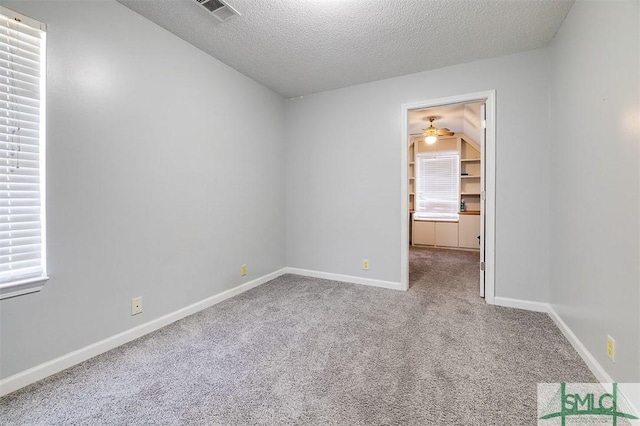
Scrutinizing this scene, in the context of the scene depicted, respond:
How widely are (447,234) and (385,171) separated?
132 inches

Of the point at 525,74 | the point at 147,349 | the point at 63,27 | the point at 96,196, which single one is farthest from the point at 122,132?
the point at 525,74

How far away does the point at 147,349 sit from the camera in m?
1.96

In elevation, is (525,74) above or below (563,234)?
above

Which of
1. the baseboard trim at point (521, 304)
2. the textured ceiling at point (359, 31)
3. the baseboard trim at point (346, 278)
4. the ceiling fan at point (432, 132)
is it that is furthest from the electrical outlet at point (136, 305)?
the ceiling fan at point (432, 132)

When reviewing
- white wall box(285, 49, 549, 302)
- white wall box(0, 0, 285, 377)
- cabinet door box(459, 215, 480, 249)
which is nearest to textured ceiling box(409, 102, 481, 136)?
white wall box(285, 49, 549, 302)

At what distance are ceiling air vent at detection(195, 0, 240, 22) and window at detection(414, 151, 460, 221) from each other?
5.20 m

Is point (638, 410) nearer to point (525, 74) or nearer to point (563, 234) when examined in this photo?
point (563, 234)

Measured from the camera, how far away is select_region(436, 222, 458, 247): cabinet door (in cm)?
574

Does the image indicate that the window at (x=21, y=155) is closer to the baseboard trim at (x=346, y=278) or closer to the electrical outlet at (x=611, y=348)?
the baseboard trim at (x=346, y=278)

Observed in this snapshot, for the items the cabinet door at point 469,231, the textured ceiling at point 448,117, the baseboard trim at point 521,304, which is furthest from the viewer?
the cabinet door at point 469,231

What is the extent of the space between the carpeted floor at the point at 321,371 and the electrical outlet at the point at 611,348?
0.23m

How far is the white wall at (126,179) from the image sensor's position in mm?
1667

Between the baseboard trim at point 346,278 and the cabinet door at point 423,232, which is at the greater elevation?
the cabinet door at point 423,232

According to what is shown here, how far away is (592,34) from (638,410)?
81.8 inches
